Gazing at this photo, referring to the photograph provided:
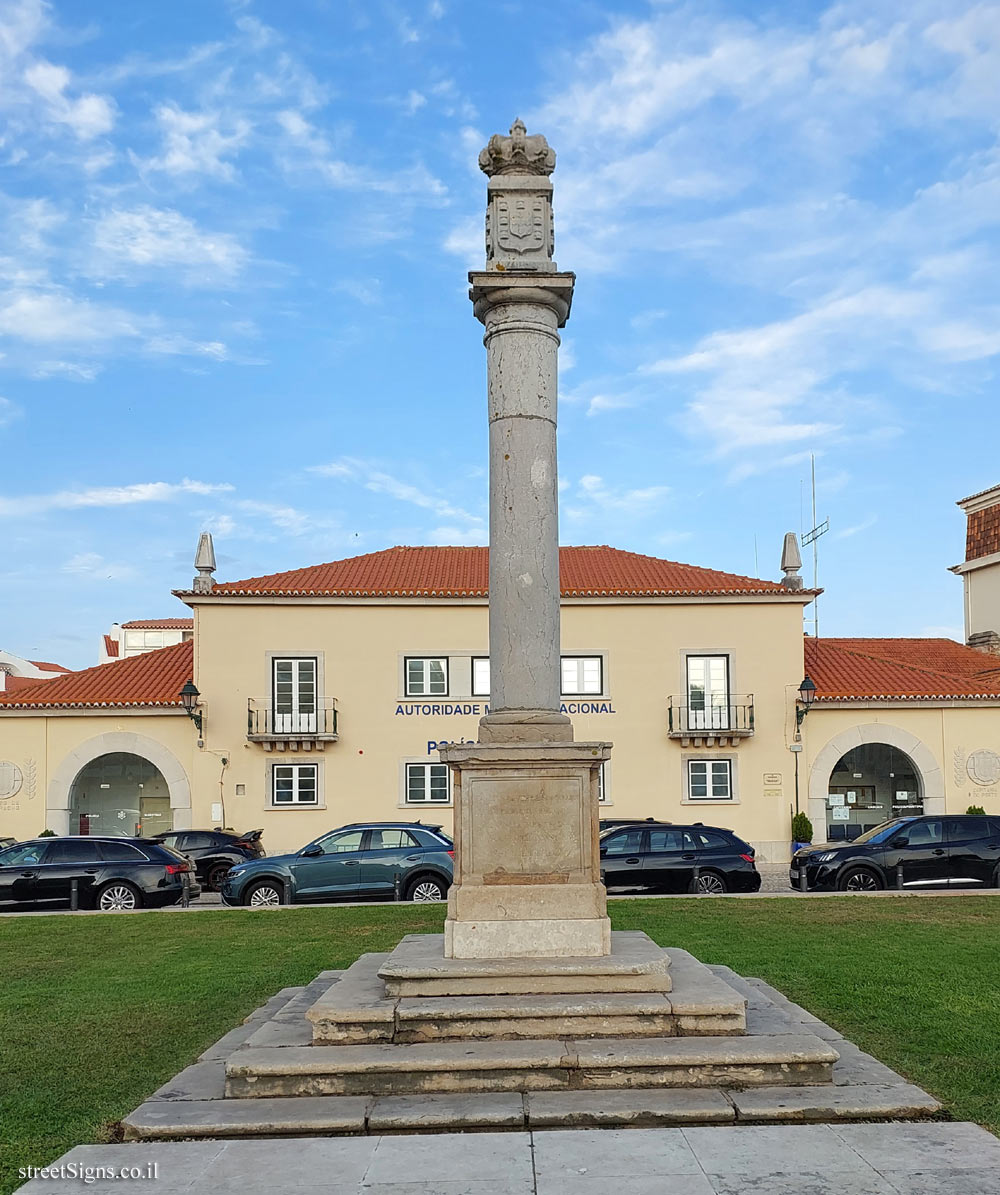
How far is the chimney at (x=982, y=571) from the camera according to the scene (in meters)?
36.9

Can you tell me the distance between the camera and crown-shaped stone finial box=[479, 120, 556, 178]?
964 cm

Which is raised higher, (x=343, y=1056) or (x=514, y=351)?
(x=514, y=351)

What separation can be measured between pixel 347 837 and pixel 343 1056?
1248 centimetres

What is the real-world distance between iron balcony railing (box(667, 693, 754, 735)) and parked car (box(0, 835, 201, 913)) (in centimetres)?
1434

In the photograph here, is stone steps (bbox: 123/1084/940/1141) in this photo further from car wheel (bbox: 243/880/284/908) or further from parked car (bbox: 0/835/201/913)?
parked car (bbox: 0/835/201/913)

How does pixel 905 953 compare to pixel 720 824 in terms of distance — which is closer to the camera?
pixel 905 953

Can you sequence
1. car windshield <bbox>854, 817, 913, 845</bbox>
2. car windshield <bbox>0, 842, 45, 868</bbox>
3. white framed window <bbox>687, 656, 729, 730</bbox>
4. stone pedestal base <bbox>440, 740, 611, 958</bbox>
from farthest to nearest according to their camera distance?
white framed window <bbox>687, 656, 729, 730</bbox>, car windshield <bbox>854, 817, 913, 845</bbox>, car windshield <bbox>0, 842, 45, 868</bbox>, stone pedestal base <bbox>440, 740, 611, 958</bbox>

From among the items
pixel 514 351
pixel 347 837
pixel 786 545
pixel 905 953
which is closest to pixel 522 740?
pixel 514 351

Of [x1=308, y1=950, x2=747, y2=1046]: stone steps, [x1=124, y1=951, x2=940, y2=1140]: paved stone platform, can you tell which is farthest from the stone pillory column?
[x1=124, y1=951, x2=940, y2=1140]: paved stone platform

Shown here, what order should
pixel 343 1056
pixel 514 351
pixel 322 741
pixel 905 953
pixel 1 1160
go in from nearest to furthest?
pixel 1 1160 < pixel 343 1056 < pixel 514 351 < pixel 905 953 < pixel 322 741

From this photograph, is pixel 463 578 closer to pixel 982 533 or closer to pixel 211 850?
pixel 211 850

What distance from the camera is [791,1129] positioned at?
20.0 ft

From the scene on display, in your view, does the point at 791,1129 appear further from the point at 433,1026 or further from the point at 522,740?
the point at 522,740

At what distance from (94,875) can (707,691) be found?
1654 cm
